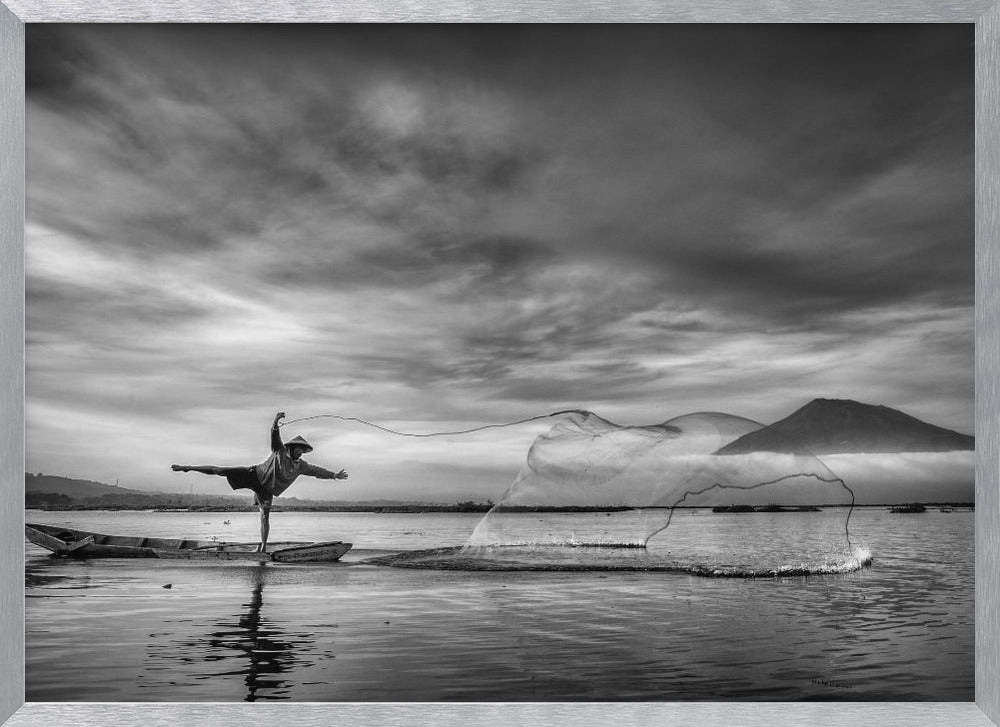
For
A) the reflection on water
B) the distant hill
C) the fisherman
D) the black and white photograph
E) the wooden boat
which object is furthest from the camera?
the wooden boat

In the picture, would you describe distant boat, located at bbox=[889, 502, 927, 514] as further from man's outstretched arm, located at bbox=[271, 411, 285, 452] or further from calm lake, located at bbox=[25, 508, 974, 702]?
man's outstretched arm, located at bbox=[271, 411, 285, 452]

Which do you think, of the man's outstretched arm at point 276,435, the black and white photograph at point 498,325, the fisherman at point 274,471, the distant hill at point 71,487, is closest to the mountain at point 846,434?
the black and white photograph at point 498,325

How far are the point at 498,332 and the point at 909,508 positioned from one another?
1637 mm

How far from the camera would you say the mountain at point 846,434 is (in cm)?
307

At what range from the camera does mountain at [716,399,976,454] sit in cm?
307

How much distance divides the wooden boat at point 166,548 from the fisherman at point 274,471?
25 cm

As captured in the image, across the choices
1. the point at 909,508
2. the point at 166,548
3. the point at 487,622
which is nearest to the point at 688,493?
the point at 909,508

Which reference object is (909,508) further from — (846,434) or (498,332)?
(498,332)

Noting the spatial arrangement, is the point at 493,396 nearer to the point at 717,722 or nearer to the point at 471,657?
the point at 471,657

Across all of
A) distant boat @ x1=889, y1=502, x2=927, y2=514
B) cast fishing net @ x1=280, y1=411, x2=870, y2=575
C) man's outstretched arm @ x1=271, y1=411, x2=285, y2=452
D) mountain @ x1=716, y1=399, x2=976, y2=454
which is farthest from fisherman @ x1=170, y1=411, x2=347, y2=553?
distant boat @ x1=889, y1=502, x2=927, y2=514

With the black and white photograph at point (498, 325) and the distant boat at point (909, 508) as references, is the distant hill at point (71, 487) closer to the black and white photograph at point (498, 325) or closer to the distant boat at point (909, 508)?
the black and white photograph at point (498, 325)

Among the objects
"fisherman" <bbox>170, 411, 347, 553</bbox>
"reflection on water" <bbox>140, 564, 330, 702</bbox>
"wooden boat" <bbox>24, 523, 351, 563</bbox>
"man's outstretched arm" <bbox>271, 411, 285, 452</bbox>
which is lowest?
"reflection on water" <bbox>140, 564, 330, 702</bbox>

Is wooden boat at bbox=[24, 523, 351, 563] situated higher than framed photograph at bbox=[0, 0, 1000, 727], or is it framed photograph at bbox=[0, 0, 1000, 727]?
framed photograph at bbox=[0, 0, 1000, 727]

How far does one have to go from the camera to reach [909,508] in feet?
10.2
